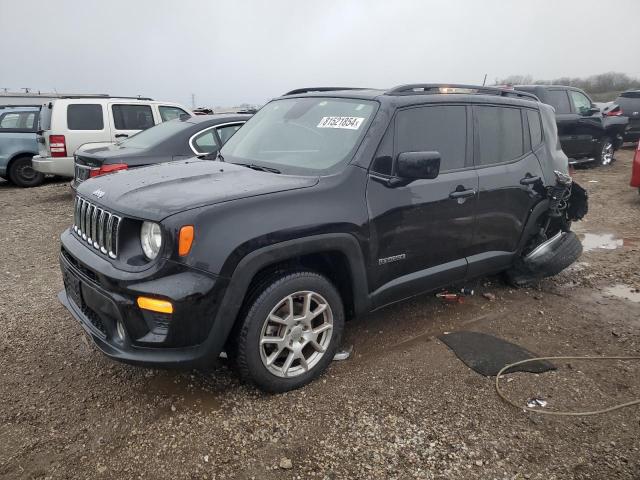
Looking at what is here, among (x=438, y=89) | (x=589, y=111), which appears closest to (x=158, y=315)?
(x=438, y=89)

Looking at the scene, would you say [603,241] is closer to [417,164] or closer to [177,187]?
[417,164]

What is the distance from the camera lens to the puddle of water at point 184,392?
9.46 feet

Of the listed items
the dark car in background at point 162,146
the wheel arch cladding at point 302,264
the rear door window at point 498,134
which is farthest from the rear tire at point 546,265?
the dark car in background at point 162,146

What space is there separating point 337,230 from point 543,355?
1826 millimetres

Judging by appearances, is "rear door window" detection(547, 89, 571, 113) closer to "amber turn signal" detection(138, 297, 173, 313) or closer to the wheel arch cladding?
the wheel arch cladding

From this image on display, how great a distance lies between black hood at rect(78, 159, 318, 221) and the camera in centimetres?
262

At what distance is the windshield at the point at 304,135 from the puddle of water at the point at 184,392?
1.50m

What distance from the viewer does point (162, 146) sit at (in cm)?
618

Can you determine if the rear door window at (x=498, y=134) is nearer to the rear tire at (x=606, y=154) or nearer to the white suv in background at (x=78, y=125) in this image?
the white suv in background at (x=78, y=125)

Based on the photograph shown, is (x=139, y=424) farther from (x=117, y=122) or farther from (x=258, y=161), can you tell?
(x=117, y=122)

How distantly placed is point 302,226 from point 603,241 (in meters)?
5.21

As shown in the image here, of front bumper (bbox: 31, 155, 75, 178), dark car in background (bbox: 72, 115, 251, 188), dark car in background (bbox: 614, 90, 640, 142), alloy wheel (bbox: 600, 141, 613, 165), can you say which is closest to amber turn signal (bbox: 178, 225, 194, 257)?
dark car in background (bbox: 72, 115, 251, 188)

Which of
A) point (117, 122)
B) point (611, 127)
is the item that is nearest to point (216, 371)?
point (117, 122)

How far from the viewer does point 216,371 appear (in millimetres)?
3229
